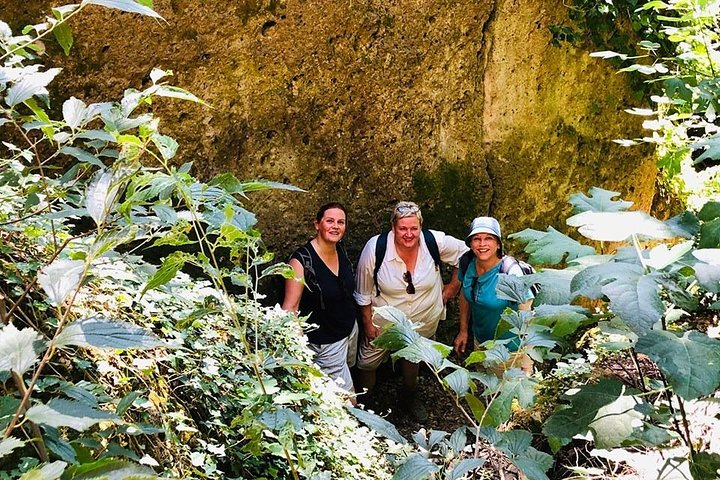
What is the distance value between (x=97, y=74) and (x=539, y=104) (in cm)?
397

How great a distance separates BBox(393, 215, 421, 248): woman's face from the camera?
196 inches

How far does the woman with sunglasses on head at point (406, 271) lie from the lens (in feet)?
16.5

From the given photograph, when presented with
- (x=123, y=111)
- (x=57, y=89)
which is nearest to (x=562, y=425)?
(x=123, y=111)

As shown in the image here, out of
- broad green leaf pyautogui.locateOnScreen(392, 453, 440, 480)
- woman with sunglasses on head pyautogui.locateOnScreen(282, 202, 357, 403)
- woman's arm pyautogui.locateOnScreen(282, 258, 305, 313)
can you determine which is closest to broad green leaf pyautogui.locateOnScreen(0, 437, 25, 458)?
broad green leaf pyautogui.locateOnScreen(392, 453, 440, 480)

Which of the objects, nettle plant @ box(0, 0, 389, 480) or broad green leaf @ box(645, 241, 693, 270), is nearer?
nettle plant @ box(0, 0, 389, 480)

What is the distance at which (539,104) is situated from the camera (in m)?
6.38

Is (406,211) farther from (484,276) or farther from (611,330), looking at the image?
(611,330)

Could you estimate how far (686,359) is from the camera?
1.16 metres

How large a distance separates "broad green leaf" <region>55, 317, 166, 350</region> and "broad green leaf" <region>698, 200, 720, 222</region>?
1.09 meters

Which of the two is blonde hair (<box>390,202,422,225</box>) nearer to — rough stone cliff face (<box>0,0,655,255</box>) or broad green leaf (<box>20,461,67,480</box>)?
rough stone cliff face (<box>0,0,655,255</box>)

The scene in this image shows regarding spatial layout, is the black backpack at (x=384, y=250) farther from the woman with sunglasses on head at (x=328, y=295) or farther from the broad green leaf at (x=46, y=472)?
the broad green leaf at (x=46, y=472)

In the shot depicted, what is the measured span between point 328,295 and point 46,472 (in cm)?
392

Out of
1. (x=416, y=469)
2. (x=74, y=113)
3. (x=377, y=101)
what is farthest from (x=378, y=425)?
(x=377, y=101)

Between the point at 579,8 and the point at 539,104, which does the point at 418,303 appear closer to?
the point at 539,104
